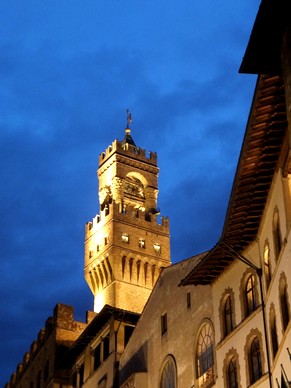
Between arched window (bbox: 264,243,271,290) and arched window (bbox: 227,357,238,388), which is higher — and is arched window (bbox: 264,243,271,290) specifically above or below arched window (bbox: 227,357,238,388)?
above

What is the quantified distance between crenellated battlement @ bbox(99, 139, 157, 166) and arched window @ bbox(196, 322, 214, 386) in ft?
165

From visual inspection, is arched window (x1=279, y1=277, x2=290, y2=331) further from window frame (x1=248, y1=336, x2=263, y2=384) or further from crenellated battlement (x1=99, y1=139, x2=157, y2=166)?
crenellated battlement (x1=99, y1=139, x2=157, y2=166)

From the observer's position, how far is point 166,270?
42.2 metres

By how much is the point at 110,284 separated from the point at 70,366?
18.1 metres

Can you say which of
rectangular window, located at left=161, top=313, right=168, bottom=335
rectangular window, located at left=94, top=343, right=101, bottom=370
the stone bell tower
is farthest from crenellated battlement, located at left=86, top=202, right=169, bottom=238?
rectangular window, located at left=161, top=313, right=168, bottom=335

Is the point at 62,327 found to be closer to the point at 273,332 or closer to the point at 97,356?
the point at 97,356

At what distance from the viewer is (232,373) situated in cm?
3281

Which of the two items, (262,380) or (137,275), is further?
(137,275)

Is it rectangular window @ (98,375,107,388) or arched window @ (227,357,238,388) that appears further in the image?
rectangular window @ (98,375,107,388)

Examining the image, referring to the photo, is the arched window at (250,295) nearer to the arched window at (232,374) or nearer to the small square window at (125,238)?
the arched window at (232,374)

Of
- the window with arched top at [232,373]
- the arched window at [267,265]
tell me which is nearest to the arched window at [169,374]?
the window with arched top at [232,373]

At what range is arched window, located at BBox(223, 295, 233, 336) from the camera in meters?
33.7

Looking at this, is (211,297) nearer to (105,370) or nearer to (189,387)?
(189,387)

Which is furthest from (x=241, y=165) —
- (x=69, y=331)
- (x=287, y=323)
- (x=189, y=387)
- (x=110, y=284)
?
(x=110, y=284)
